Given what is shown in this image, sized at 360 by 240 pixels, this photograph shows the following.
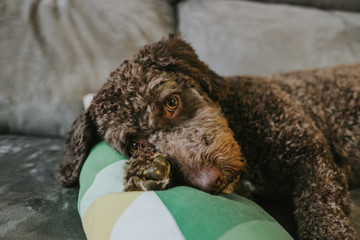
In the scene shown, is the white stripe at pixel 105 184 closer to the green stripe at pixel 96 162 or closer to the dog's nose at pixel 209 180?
the green stripe at pixel 96 162

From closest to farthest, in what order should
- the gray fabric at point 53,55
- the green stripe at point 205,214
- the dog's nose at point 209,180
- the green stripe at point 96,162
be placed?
the green stripe at point 205,214, the dog's nose at point 209,180, the green stripe at point 96,162, the gray fabric at point 53,55

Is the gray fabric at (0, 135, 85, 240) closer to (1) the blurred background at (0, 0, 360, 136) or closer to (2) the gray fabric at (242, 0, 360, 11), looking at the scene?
(1) the blurred background at (0, 0, 360, 136)

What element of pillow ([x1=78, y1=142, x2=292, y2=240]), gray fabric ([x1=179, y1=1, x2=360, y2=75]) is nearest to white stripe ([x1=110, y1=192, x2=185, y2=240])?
pillow ([x1=78, y1=142, x2=292, y2=240])

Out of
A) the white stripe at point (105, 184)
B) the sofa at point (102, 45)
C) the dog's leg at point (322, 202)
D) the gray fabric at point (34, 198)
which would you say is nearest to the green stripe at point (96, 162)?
the white stripe at point (105, 184)

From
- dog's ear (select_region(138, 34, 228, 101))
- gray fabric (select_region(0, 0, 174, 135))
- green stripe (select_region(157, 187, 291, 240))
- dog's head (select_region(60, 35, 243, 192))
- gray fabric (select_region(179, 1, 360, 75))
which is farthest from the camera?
gray fabric (select_region(179, 1, 360, 75))

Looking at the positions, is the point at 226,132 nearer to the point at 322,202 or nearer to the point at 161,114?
the point at 161,114

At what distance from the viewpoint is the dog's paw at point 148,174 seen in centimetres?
125

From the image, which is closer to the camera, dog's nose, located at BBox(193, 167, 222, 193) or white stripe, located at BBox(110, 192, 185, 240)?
white stripe, located at BBox(110, 192, 185, 240)

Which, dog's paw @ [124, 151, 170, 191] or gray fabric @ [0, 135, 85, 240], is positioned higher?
dog's paw @ [124, 151, 170, 191]

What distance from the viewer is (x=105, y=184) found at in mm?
1260

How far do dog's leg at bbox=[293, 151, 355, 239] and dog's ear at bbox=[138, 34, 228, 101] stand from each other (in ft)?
2.37

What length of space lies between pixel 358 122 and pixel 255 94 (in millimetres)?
837

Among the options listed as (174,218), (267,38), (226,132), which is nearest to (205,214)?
(174,218)

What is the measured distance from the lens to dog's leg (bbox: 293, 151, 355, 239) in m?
1.38
